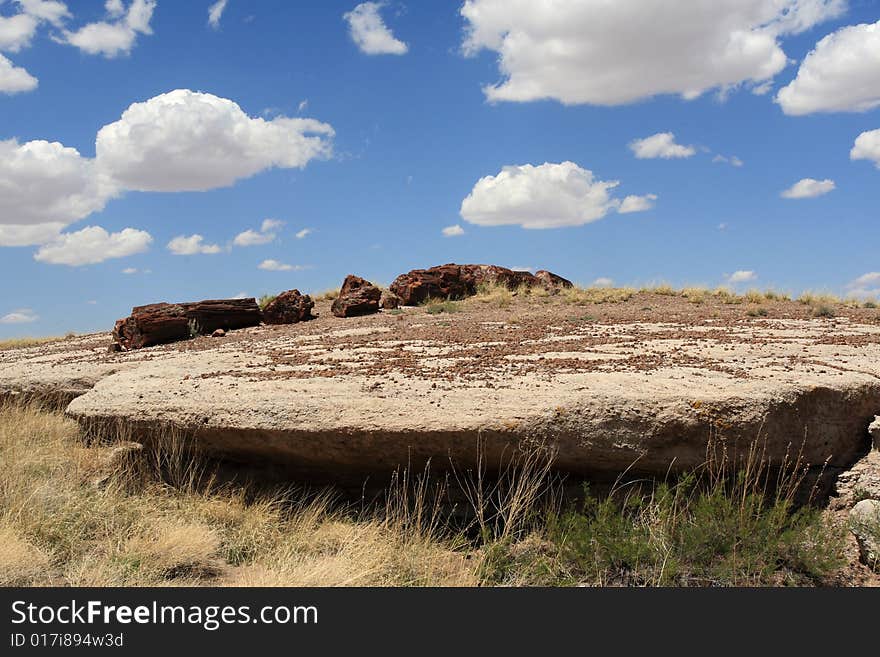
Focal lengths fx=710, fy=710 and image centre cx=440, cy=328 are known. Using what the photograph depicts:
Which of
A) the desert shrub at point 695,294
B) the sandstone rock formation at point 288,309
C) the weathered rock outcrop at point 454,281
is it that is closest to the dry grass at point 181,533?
the sandstone rock formation at point 288,309

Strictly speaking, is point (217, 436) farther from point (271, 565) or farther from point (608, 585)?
point (608, 585)

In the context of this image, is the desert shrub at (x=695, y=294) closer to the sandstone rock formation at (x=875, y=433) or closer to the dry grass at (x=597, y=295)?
the dry grass at (x=597, y=295)

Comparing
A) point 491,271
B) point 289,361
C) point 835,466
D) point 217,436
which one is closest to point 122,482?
point 217,436

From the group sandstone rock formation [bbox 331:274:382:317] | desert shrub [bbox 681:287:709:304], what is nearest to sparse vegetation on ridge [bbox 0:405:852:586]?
sandstone rock formation [bbox 331:274:382:317]

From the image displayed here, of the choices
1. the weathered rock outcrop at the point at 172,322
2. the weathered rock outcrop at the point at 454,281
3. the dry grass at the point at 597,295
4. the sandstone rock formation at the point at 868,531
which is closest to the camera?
the sandstone rock formation at the point at 868,531

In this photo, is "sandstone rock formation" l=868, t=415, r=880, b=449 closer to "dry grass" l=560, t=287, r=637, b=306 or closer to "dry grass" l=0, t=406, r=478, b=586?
"dry grass" l=0, t=406, r=478, b=586

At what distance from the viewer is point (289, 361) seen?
7090 mm

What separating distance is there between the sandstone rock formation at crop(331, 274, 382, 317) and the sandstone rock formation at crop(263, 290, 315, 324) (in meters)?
0.64

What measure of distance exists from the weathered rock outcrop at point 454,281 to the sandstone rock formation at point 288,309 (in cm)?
344

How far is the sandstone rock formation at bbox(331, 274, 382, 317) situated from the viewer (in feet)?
47.0

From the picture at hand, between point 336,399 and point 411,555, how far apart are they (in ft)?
4.10

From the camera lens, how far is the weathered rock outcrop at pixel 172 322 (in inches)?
445

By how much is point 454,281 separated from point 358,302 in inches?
169

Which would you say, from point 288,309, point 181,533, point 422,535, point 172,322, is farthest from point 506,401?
point 288,309
